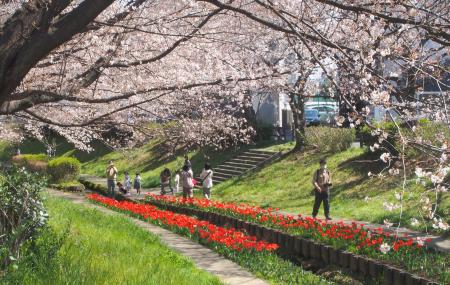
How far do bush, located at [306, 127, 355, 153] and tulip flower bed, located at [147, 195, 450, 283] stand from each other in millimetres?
10399

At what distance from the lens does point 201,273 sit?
7.91 metres

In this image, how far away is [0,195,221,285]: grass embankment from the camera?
5.90 metres

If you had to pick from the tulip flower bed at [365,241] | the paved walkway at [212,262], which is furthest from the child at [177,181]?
the paved walkway at [212,262]

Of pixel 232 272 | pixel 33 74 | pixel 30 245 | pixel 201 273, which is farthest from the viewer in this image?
pixel 33 74

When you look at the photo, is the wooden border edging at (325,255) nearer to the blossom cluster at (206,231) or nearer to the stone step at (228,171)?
the blossom cluster at (206,231)

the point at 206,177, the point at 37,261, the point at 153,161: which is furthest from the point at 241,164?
the point at 37,261

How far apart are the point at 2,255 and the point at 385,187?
14493 mm

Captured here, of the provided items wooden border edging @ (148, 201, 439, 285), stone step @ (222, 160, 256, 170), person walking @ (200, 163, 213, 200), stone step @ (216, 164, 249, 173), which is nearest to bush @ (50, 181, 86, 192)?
stone step @ (216, 164, 249, 173)

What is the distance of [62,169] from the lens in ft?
97.8

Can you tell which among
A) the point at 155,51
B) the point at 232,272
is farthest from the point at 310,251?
the point at 155,51

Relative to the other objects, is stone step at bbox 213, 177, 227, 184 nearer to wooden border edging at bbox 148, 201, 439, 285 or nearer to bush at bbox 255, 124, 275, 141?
bush at bbox 255, 124, 275, 141

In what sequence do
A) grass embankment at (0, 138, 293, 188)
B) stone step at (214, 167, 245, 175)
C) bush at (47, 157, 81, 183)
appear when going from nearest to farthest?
stone step at (214, 167, 245, 175) → bush at (47, 157, 81, 183) → grass embankment at (0, 138, 293, 188)

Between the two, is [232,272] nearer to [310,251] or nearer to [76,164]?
[310,251]

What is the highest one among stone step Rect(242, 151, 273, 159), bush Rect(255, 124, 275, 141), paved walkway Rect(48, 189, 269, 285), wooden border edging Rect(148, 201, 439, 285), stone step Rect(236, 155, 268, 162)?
bush Rect(255, 124, 275, 141)
